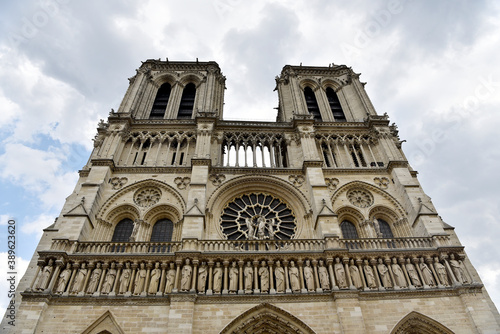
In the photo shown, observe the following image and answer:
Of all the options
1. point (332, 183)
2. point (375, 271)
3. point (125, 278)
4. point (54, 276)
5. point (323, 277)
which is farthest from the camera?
point (332, 183)

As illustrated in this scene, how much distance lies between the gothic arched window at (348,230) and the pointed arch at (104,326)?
1103 cm

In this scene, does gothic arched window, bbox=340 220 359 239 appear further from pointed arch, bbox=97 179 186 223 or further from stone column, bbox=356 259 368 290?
pointed arch, bbox=97 179 186 223

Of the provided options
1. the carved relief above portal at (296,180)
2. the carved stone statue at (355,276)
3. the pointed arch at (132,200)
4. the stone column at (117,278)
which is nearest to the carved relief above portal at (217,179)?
the pointed arch at (132,200)

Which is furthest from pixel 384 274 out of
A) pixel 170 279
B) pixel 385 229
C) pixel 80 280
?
pixel 80 280

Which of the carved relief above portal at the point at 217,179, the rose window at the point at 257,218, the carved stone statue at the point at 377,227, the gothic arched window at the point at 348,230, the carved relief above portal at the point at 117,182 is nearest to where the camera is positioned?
the carved stone statue at the point at 377,227

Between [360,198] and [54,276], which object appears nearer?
[54,276]

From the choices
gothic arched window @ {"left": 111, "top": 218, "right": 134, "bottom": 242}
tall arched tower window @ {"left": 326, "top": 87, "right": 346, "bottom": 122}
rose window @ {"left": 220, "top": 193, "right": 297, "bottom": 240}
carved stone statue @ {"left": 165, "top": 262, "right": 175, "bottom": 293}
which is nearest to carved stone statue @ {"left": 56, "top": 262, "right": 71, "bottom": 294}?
gothic arched window @ {"left": 111, "top": 218, "right": 134, "bottom": 242}

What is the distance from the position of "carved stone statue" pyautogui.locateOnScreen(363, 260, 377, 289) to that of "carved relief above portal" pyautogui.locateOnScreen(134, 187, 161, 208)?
10.6 m

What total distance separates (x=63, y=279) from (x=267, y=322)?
8054 millimetres

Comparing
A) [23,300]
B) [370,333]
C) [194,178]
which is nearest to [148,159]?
[194,178]

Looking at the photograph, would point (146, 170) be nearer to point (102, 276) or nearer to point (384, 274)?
point (102, 276)

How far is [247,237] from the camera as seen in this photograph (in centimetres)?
1587

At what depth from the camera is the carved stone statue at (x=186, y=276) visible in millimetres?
12552

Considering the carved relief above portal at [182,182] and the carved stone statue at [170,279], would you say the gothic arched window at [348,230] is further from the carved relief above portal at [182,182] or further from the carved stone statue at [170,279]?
the carved stone statue at [170,279]
